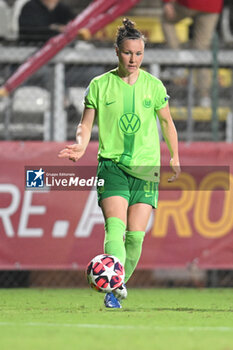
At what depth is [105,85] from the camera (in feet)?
21.7

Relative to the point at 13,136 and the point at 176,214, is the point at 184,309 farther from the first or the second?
the point at 13,136

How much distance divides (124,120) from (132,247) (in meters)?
0.95

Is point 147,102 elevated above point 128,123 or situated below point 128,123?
above

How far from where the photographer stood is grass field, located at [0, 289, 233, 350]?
4852 millimetres

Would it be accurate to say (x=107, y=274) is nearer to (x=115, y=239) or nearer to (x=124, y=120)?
(x=115, y=239)

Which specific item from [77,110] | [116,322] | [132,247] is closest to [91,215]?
[77,110]

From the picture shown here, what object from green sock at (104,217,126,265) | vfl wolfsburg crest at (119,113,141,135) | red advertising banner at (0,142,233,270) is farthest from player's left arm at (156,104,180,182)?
red advertising banner at (0,142,233,270)

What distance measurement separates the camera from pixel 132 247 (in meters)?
6.78

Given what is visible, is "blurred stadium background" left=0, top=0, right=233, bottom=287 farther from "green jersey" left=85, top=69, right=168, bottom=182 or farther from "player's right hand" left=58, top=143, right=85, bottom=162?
"player's right hand" left=58, top=143, right=85, bottom=162

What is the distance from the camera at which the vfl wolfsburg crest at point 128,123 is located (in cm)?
659

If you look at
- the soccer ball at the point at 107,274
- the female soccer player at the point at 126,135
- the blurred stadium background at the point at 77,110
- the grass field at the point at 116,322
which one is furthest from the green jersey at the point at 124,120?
the blurred stadium background at the point at 77,110

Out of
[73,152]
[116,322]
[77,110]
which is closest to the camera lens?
[116,322]

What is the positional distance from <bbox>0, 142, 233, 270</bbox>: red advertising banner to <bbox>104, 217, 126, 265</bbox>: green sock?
2.88 metres

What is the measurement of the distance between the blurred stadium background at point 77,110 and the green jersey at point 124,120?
3013mm
